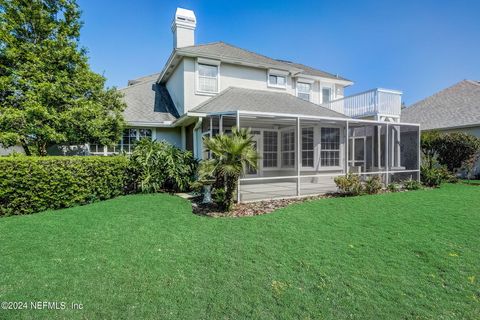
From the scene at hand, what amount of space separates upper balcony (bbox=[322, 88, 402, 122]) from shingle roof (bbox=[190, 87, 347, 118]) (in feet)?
7.76

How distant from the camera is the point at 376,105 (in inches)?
538

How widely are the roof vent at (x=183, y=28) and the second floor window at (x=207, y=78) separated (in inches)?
123

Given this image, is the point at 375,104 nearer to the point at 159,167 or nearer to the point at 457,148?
the point at 457,148

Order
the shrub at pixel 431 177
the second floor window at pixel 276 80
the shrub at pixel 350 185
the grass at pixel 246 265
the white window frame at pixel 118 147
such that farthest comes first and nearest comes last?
the second floor window at pixel 276 80
the white window frame at pixel 118 147
the shrub at pixel 431 177
the shrub at pixel 350 185
the grass at pixel 246 265

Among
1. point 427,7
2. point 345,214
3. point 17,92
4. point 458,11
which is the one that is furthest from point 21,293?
point 458,11

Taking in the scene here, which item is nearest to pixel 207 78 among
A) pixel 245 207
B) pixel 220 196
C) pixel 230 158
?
pixel 230 158

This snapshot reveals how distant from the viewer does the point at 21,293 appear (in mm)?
3258

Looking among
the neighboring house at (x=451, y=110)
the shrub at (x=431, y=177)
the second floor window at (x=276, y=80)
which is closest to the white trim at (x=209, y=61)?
the second floor window at (x=276, y=80)

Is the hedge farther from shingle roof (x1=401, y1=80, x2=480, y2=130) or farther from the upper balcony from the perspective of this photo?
shingle roof (x1=401, y1=80, x2=480, y2=130)

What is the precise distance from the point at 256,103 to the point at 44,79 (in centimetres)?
882

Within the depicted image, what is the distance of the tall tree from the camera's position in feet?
30.2

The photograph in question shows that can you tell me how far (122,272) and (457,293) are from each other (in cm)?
476

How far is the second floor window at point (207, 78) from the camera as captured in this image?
13.4 meters

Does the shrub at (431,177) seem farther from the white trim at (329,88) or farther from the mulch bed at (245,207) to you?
the white trim at (329,88)
